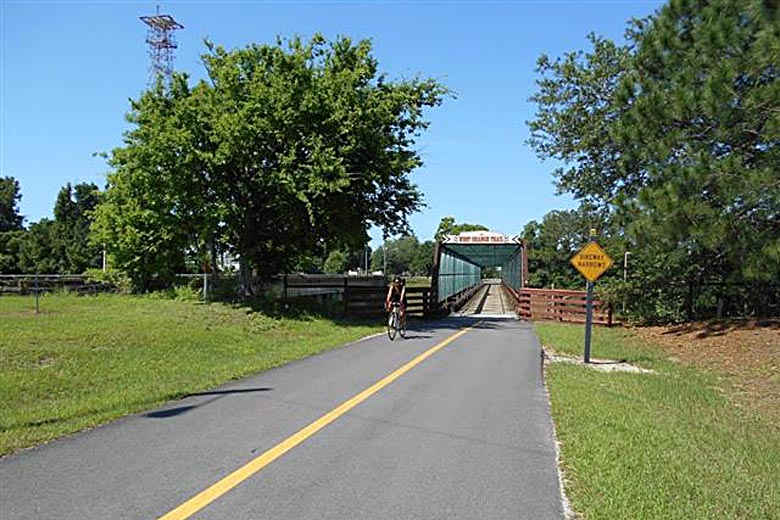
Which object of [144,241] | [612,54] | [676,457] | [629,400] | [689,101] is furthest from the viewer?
[144,241]

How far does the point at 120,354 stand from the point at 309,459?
8264 mm

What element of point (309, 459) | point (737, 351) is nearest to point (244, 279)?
point (737, 351)

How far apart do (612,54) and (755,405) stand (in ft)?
61.1

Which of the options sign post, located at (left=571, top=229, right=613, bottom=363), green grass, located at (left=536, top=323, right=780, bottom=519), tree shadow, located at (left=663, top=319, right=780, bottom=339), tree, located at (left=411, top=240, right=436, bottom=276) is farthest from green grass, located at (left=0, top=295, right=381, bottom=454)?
tree, located at (left=411, top=240, right=436, bottom=276)

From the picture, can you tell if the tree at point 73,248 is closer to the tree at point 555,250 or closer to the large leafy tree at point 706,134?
the tree at point 555,250

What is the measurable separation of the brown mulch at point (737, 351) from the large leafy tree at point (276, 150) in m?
10.3

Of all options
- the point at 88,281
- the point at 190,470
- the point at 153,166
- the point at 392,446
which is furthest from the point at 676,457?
the point at 88,281

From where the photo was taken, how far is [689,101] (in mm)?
14727

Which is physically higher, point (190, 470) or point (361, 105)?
point (361, 105)

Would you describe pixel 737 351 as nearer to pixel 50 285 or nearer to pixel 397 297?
pixel 397 297

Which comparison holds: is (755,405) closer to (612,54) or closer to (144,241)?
(612,54)

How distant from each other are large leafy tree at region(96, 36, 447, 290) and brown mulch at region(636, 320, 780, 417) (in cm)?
1034

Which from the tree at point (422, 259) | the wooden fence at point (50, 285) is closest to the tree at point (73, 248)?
the wooden fence at point (50, 285)

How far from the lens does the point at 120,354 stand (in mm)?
13172
